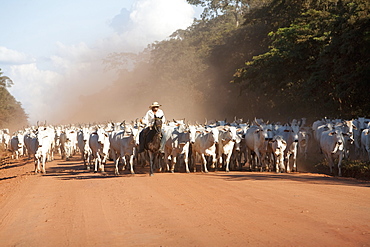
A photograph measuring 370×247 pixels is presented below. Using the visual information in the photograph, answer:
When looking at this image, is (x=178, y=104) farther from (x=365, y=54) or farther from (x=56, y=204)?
(x=56, y=204)

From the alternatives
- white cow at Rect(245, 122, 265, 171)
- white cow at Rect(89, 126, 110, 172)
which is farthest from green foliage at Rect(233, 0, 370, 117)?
white cow at Rect(89, 126, 110, 172)

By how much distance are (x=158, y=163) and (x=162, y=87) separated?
54464mm

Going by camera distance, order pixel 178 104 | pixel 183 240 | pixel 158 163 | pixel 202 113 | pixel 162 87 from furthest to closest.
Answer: pixel 162 87
pixel 178 104
pixel 202 113
pixel 158 163
pixel 183 240

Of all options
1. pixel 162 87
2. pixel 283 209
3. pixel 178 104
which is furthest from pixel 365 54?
pixel 162 87

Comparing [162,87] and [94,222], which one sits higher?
[162,87]

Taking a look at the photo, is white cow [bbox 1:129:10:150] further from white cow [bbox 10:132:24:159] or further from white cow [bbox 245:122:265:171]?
white cow [bbox 245:122:265:171]

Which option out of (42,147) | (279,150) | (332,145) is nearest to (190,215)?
(279,150)

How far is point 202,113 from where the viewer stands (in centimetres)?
6369

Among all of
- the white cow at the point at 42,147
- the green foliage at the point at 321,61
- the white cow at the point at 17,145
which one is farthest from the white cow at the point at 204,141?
the white cow at the point at 17,145

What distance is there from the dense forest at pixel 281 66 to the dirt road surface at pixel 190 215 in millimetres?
14878

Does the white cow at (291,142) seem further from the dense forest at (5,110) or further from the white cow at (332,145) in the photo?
the dense forest at (5,110)

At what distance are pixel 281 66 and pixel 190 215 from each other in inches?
1043

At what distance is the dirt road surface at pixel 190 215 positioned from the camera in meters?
7.20

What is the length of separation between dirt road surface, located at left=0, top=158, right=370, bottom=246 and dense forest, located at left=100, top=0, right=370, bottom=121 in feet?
48.8
